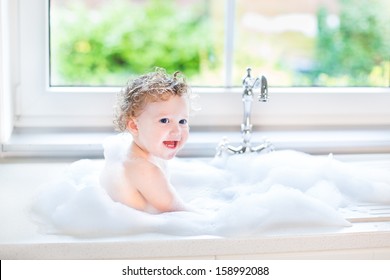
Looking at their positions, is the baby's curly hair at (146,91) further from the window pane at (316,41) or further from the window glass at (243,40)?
the window pane at (316,41)

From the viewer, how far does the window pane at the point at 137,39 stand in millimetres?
2072

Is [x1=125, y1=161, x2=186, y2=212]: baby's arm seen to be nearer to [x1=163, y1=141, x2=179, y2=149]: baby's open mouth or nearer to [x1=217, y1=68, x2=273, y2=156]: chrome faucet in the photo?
[x1=163, y1=141, x2=179, y2=149]: baby's open mouth

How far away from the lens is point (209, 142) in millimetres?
1850

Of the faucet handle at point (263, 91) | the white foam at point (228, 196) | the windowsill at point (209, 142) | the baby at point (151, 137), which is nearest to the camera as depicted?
the white foam at point (228, 196)

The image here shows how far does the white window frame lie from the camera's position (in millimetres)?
1834

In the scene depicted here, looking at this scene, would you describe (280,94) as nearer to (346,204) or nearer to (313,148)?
(313,148)

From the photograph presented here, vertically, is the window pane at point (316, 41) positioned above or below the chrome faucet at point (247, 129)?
above

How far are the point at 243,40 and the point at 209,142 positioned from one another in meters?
0.41

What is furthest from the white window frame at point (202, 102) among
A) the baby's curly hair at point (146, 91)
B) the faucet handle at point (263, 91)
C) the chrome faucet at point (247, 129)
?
the baby's curly hair at point (146, 91)

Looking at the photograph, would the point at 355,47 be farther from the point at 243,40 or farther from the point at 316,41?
the point at 243,40

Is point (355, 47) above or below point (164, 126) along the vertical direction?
above

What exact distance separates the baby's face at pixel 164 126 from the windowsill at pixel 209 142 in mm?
391

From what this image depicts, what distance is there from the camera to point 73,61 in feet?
6.91

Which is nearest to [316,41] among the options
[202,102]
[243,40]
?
[243,40]
